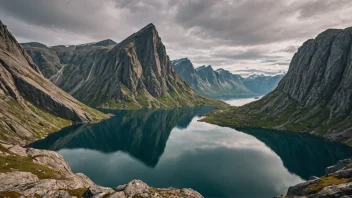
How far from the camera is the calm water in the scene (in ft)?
325

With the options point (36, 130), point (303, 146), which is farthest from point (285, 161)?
point (36, 130)

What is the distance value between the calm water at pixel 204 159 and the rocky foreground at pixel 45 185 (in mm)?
31523

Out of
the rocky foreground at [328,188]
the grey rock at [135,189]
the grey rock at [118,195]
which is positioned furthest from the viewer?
the grey rock at [135,189]

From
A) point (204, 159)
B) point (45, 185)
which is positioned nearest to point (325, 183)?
point (45, 185)

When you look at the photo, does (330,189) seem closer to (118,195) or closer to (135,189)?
(135,189)

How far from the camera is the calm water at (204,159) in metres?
99.2

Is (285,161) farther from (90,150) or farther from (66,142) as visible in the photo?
(66,142)

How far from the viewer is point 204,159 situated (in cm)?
13225

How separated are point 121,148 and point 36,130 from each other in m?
67.5

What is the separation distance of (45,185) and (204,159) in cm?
9156

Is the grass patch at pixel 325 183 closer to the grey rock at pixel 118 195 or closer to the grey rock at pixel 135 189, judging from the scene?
the grey rock at pixel 135 189

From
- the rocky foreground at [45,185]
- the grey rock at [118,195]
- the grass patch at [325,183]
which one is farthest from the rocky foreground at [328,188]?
the grey rock at [118,195]

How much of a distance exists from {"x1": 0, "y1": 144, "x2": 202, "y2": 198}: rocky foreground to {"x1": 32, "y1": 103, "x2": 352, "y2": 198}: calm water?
3152 cm

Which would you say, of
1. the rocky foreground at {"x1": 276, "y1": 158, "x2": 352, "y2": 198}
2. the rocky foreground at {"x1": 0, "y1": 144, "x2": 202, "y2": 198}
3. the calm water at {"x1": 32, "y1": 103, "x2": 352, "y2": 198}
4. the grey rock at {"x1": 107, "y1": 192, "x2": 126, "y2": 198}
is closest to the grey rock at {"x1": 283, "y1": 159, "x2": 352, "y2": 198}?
the rocky foreground at {"x1": 276, "y1": 158, "x2": 352, "y2": 198}
